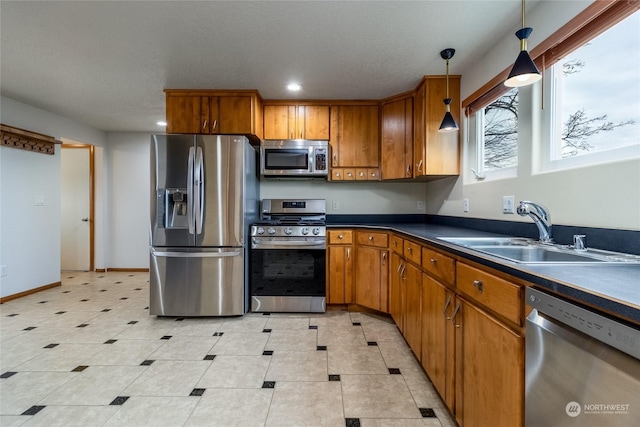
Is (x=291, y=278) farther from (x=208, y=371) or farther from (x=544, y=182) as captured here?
(x=544, y=182)

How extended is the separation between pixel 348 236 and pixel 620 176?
6.91 ft

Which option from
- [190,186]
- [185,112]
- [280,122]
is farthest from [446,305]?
[185,112]

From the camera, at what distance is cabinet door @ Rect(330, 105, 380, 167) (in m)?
3.36

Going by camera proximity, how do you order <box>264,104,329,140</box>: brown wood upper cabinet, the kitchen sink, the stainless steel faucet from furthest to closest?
<box>264,104,329,140</box>: brown wood upper cabinet, the stainless steel faucet, the kitchen sink

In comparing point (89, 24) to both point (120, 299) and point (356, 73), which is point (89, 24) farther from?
point (120, 299)

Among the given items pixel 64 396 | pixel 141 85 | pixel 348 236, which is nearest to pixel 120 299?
pixel 64 396

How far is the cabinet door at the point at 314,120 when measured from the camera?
3354 millimetres

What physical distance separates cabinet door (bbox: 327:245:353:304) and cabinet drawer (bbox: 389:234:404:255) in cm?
52

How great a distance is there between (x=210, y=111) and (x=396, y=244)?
2.32 metres

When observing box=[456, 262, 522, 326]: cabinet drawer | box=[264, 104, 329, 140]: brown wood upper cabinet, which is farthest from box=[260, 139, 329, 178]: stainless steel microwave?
box=[456, 262, 522, 326]: cabinet drawer

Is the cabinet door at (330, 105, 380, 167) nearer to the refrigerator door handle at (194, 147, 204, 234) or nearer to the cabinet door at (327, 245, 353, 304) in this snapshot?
the cabinet door at (327, 245, 353, 304)

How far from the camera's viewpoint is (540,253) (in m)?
1.42

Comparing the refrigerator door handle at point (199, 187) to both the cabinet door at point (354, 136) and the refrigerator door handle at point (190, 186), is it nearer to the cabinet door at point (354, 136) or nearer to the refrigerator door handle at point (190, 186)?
the refrigerator door handle at point (190, 186)

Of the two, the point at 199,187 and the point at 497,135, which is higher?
the point at 497,135
